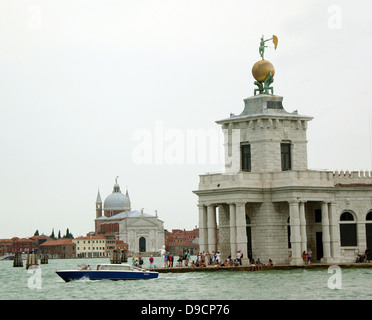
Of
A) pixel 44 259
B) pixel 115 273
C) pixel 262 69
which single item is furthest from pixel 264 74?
pixel 44 259

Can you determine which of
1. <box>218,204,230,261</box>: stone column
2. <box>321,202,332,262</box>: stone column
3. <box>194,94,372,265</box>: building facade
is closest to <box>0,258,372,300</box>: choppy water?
<box>321,202,332,262</box>: stone column

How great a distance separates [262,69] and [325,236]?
11.7 meters

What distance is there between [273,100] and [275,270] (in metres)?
11.1

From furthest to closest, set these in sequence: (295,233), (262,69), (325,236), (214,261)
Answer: (262,69) → (325,236) → (214,261) → (295,233)

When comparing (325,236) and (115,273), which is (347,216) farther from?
(115,273)

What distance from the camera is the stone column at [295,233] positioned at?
54.1 metres

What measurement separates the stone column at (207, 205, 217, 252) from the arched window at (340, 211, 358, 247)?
26.3 ft

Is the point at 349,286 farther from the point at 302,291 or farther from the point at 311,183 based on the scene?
the point at 311,183

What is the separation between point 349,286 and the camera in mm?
43844

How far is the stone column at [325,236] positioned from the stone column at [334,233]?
0.37 m

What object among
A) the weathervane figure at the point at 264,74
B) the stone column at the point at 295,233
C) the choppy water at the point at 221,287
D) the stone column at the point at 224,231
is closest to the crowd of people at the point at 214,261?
the choppy water at the point at 221,287

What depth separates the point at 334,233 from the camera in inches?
2202
